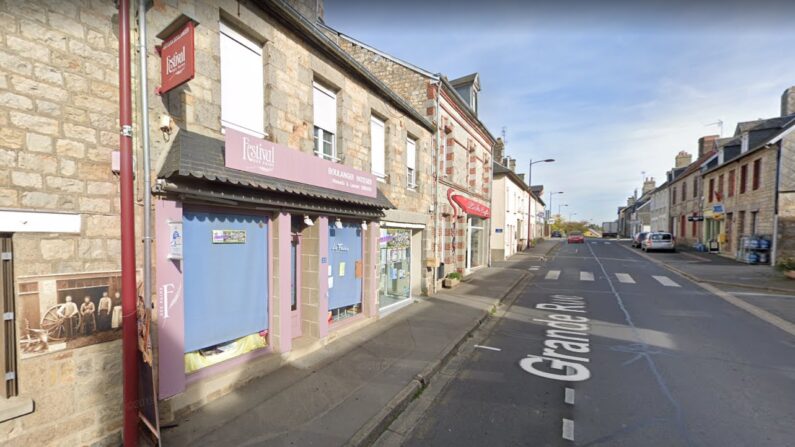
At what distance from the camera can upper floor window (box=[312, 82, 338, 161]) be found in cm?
596

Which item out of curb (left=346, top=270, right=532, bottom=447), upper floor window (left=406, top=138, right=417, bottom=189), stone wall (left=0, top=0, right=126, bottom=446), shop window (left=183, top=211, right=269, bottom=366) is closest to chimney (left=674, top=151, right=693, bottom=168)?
upper floor window (left=406, top=138, right=417, bottom=189)

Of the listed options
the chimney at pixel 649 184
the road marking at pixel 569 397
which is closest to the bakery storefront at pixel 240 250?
the road marking at pixel 569 397

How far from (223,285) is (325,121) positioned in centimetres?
346

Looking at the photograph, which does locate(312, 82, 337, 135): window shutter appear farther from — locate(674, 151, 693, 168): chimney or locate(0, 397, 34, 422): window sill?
locate(674, 151, 693, 168): chimney

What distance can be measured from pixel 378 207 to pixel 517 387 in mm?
4140

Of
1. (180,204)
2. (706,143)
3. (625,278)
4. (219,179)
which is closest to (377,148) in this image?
(219,179)

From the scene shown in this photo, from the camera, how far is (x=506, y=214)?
72.4 feet

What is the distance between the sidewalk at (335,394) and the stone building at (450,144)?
464cm

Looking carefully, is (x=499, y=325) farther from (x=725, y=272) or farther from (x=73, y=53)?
(x=725, y=272)

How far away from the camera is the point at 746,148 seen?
18109mm

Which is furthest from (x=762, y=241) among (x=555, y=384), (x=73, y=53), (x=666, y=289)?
(x=73, y=53)

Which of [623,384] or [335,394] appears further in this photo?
[623,384]

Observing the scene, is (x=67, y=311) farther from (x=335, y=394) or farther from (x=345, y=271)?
(x=345, y=271)

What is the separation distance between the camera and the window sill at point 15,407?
2.56m
